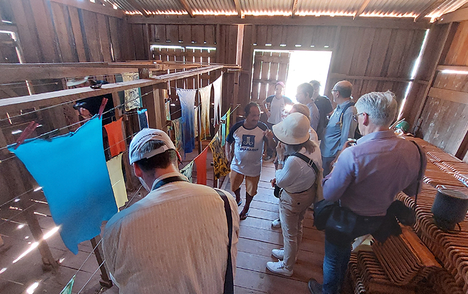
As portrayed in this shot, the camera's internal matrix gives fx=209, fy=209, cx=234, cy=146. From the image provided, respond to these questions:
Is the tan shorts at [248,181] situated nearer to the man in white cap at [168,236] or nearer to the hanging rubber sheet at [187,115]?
the hanging rubber sheet at [187,115]

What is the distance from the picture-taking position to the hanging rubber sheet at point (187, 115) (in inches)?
131

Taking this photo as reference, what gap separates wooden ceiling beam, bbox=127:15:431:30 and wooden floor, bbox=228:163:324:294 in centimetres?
553

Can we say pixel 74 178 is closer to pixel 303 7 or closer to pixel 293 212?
pixel 293 212

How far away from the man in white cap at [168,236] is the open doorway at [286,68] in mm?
6850

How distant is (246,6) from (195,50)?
2341 mm

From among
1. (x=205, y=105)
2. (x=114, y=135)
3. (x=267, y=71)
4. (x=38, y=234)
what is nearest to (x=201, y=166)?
(x=114, y=135)

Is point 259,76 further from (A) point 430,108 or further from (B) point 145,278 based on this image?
(B) point 145,278

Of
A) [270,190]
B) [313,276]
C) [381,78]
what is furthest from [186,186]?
[381,78]

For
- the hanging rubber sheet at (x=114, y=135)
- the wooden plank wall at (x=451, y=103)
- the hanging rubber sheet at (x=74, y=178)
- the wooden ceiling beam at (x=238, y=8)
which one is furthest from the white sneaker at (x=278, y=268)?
the wooden ceiling beam at (x=238, y=8)

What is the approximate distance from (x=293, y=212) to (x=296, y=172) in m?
0.52

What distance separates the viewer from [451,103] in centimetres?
515

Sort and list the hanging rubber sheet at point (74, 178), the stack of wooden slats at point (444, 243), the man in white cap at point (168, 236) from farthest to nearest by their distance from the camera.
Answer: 1. the stack of wooden slats at point (444, 243)
2. the hanging rubber sheet at point (74, 178)
3. the man in white cap at point (168, 236)

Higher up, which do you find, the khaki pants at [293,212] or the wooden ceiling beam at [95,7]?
the wooden ceiling beam at [95,7]

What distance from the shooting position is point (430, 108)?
19.6ft
